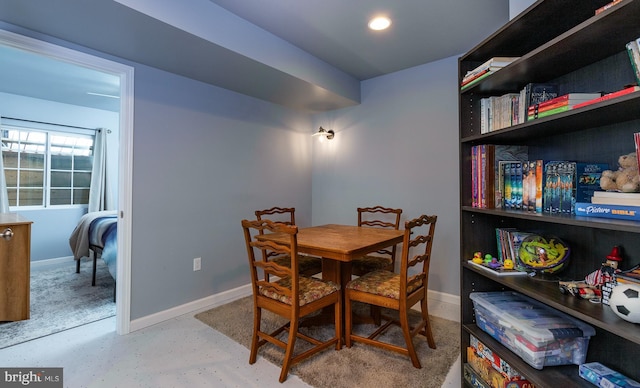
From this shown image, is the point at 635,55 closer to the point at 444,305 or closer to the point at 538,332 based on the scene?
the point at 538,332

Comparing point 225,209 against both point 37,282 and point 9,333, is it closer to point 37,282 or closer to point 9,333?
point 9,333

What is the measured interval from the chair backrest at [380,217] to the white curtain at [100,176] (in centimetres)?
416

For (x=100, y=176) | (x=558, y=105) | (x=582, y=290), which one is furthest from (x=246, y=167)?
(x=100, y=176)

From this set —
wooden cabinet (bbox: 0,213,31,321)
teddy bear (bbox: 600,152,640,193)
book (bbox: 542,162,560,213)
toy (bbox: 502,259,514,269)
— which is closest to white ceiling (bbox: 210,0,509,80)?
book (bbox: 542,162,560,213)

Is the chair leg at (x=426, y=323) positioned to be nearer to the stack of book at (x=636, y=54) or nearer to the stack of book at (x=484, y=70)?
the stack of book at (x=484, y=70)

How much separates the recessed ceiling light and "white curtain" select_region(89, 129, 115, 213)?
15.4ft

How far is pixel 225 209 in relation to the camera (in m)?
2.97

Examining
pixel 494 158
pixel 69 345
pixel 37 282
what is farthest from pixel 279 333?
pixel 37 282

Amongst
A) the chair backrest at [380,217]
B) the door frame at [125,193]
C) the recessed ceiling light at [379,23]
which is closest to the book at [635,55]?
the recessed ceiling light at [379,23]

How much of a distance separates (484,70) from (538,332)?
45.6 inches

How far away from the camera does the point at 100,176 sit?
4.78m

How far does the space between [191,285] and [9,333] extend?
131cm

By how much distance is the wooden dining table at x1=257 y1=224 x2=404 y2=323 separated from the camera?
1816 mm

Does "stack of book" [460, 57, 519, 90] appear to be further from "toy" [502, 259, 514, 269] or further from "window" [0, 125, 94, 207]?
"window" [0, 125, 94, 207]
